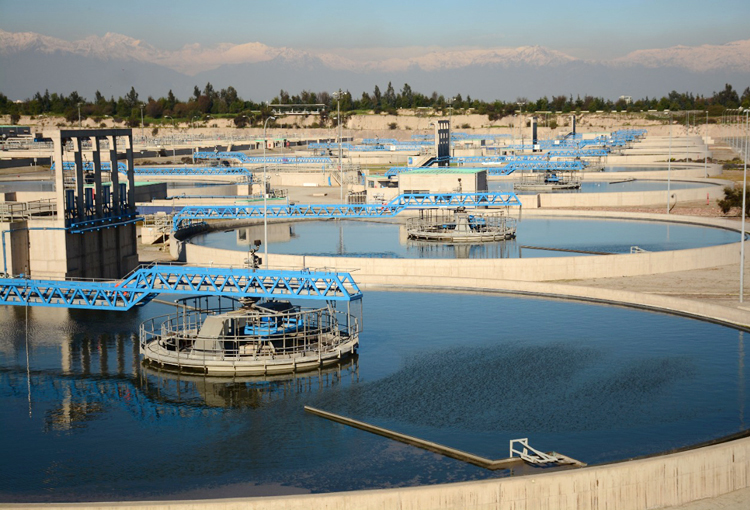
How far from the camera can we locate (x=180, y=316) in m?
43.1

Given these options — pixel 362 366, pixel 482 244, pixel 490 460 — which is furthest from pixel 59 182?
pixel 490 460

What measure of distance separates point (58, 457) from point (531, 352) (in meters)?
18.3

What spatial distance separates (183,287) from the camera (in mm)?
38219

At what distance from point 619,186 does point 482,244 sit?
142 feet

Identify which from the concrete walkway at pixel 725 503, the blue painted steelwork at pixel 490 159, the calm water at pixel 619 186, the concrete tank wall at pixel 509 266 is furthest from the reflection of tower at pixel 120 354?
the blue painted steelwork at pixel 490 159

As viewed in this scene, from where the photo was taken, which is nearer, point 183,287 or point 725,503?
point 725,503

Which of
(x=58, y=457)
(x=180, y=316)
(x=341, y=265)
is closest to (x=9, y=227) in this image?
(x=180, y=316)

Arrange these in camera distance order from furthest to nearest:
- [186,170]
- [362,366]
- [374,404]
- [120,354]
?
[186,170] < [120,354] < [362,366] < [374,404]

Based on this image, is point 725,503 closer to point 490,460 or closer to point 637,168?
point 490,460

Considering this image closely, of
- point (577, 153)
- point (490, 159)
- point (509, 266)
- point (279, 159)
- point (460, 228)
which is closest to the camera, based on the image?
point (509, 266)

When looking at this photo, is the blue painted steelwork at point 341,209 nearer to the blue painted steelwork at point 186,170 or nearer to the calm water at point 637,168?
the blue painted steelwork at point 186,170

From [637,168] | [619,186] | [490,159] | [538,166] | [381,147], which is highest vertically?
[381,147]

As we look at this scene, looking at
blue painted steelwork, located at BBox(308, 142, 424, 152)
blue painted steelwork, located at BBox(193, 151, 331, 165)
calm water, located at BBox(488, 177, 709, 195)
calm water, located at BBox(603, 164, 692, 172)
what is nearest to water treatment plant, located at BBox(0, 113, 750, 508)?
calm water, located at BBox(488, 177, 709, 195)

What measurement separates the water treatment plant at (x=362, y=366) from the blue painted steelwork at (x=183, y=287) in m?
0.10
